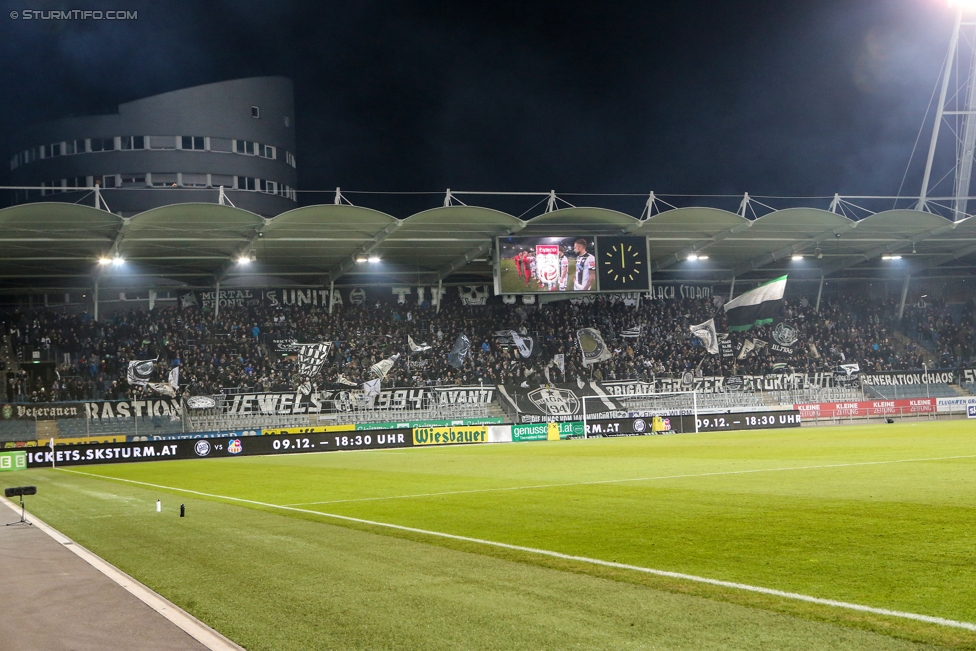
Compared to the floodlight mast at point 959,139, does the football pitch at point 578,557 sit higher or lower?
lower

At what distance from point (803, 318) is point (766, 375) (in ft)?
23.3

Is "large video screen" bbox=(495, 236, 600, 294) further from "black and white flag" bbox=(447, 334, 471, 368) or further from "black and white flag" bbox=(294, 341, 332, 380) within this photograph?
"black and white flag" bbox=(294, 341, 332, 380)

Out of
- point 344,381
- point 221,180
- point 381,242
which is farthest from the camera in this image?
point 221,180

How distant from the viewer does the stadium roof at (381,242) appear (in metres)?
39.5

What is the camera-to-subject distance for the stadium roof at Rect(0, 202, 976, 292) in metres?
39.5

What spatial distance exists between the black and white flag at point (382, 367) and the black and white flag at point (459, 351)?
341cm

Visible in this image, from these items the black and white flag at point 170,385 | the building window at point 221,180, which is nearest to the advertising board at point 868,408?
the black and white flag at point 170,385

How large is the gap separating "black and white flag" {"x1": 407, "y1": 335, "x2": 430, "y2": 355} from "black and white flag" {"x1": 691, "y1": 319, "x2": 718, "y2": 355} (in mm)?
17052

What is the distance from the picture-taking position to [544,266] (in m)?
43.5

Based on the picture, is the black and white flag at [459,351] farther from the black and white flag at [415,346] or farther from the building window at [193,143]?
the building window at [193,143]

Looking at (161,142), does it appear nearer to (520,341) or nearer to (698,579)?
(520,341)

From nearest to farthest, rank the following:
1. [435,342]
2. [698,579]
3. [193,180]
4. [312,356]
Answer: [698,579] < [312,356] < [435,342] < [193,180]

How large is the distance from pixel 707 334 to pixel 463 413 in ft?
59.7

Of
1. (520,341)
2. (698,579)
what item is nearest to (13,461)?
(520,341)
